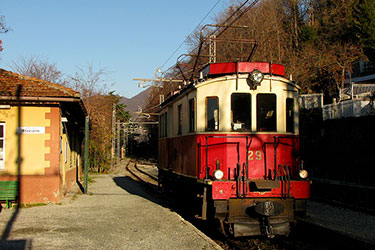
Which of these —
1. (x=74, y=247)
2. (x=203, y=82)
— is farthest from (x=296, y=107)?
(x=74, y=247)

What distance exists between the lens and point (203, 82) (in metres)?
8.59

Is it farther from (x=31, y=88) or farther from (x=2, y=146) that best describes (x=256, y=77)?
(x=2, y=146)

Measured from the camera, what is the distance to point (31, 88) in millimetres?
12672

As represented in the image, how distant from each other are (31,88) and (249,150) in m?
7.89

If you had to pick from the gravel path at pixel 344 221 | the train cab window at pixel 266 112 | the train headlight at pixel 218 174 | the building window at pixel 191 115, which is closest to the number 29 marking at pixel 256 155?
the train cab window at pixel 266 112

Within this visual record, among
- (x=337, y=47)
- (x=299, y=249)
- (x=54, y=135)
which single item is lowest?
(x=299, y=249)

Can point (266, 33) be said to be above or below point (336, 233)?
above

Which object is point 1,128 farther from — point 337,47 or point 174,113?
point 337,47

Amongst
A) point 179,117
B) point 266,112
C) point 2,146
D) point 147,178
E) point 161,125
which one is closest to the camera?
point 266,112

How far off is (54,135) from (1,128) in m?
1.65

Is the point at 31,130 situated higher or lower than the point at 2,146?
higher

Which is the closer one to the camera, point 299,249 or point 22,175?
point 299,249

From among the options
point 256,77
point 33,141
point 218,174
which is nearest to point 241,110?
point 256,77

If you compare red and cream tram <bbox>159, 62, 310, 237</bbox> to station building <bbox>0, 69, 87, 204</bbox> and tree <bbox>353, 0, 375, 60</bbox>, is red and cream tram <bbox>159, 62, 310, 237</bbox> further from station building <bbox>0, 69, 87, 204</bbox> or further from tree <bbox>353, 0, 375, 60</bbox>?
tree <bbox>353, 0, 375, 60</bbox>
